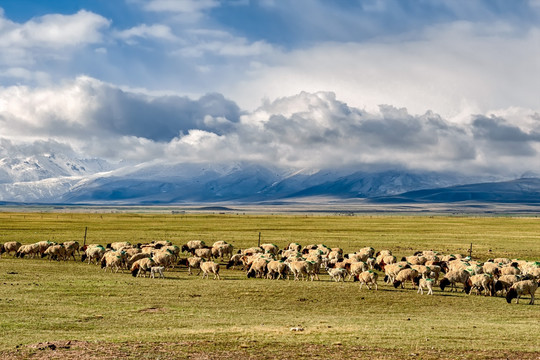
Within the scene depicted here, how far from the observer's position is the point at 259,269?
35.4m

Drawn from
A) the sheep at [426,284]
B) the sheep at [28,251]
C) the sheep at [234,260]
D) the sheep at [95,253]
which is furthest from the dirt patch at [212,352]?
the sheep at [28,251]

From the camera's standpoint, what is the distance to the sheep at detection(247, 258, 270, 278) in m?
35.4

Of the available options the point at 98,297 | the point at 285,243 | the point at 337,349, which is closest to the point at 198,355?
the point at 337,349

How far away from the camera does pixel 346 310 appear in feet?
82.1

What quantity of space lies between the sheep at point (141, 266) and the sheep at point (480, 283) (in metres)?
18.4

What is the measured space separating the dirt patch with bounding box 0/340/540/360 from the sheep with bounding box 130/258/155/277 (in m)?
17.4

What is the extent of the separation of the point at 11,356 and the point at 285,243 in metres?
48.2

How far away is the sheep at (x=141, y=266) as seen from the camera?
34.8 m

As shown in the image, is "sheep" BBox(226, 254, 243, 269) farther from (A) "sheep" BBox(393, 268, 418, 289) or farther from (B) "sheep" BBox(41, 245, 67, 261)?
(A) "sheep" BBox(393, 268, 418, 289)

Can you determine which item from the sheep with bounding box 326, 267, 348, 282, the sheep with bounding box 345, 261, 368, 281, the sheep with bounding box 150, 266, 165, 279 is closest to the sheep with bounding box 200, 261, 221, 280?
the sheep with bounding box 150, 266, 165, 279

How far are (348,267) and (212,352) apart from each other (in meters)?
21.6

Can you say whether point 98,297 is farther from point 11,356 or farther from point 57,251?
point 57,251

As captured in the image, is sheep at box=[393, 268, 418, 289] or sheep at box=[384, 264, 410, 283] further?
sheep at box=[384, 264, 410, 283]

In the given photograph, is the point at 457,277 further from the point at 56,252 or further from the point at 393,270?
the point at 56,252
